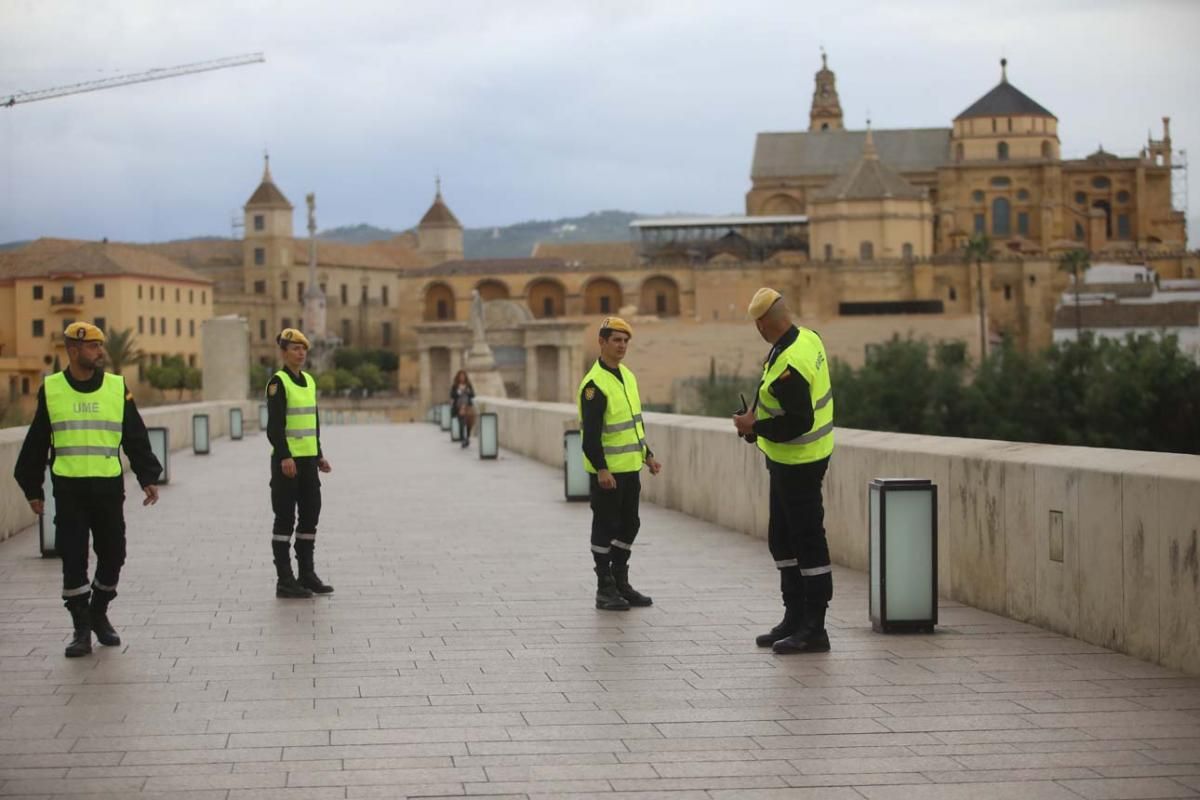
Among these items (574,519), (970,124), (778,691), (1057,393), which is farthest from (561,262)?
(778,691)

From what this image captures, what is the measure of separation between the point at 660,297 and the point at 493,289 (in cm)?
1016

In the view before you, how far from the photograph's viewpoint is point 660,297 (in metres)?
101

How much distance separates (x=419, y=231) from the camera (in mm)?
140875

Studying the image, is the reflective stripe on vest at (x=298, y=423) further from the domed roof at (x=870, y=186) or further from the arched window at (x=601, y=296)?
the arched window at (x=601, y=296)

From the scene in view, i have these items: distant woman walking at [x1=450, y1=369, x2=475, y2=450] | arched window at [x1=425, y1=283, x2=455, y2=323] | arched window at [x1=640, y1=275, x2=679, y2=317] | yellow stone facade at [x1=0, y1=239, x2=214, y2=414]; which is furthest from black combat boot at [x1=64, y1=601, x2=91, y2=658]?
arched window at [x1=425, y1=283, x2=455, y2=323]

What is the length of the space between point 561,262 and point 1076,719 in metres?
98.6

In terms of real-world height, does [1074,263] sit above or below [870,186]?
below

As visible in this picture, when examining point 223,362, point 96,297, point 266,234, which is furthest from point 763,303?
point 266,234

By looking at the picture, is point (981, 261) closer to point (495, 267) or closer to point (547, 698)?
point (495, 267)

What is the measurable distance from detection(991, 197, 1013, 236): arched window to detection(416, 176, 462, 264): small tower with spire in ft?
165

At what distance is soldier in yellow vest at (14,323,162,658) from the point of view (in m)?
7.64

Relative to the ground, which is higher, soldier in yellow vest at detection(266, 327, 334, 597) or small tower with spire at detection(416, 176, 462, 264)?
small tower with spire at detection(416, 176, 462, 264)

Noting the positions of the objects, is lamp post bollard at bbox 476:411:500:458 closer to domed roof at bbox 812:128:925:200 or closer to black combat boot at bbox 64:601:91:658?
black combat boot at bbox 64:601:91:658

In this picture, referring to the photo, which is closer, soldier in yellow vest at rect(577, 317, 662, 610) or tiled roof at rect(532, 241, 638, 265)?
soldier in yellow vest at rect(577, 317, 662, 610)
